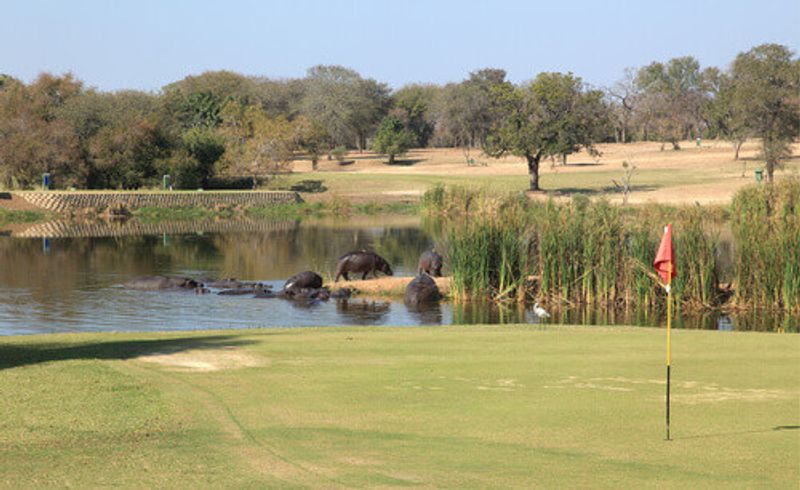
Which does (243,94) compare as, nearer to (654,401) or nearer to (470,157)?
(470,157)

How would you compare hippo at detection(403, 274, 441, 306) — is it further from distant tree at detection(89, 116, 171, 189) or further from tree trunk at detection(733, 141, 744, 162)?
tree trunk at detection(733, 141, 744, 162)

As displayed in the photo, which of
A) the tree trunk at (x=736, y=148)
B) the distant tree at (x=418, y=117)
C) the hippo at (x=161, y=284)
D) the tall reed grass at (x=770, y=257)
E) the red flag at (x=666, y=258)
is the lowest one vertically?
the hippo at (x=161, y=284)

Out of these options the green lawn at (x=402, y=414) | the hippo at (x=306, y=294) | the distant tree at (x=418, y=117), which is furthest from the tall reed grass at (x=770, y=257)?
the distant tree at (x=418, y=117)

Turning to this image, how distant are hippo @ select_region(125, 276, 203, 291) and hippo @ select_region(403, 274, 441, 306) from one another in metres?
6.73

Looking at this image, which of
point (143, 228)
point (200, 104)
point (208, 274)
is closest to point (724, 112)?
point (200, 104)

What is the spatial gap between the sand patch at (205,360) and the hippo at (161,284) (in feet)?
62.3

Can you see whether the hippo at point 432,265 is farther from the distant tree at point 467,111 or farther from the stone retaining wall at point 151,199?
the distant tree at point 467,111

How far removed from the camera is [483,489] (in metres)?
7.90

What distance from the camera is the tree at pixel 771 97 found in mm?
70438

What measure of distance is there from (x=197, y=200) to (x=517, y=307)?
46264mm

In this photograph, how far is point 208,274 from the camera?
38.2 meters

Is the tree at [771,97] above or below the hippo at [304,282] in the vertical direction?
above

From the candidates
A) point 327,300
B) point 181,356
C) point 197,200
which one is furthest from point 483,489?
point 197,200

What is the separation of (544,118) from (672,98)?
213 ft
